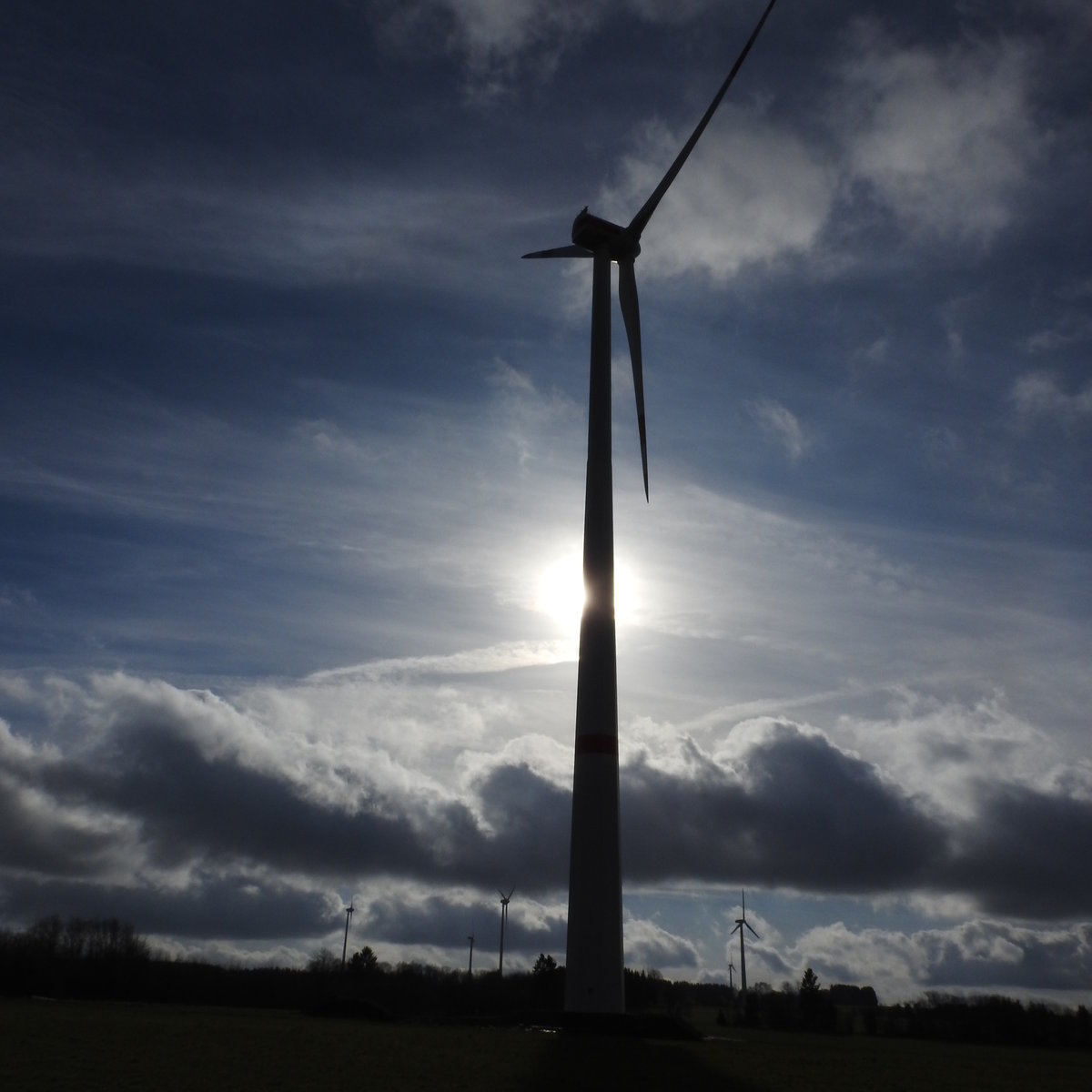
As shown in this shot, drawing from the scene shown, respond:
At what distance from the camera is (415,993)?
14300 cm

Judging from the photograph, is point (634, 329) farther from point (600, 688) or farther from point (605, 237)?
point (600, 688)

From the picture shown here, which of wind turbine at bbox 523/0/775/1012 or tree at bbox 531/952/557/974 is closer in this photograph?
wind turbine at bbox 523/0/775/1012

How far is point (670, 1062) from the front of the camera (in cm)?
3262

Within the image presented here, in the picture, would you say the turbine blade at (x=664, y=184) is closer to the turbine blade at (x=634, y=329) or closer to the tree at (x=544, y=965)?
the turbine blade at (x=634, y=329)

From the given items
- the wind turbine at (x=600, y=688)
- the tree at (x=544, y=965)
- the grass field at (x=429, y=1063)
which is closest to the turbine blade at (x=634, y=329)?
the wind turbine at (x=600, y=688)

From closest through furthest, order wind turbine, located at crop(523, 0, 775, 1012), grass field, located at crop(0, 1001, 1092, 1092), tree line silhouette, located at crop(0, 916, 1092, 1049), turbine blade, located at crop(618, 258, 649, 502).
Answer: grass field, located at crop(0, 1001, 1092, 1092) → wind turbine, located at crop(523, 0, 775, 1012) → turbine blade, located at crop(618, 258, 649, 502) → tree line silhouette, located at crop(0, 916, 1092, 1049)

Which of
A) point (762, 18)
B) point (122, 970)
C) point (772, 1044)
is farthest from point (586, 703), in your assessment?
point (122, 970)

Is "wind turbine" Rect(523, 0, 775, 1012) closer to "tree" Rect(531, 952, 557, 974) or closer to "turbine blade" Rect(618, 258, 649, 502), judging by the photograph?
"turbine blade" Rect(618, 258, 649, 502)

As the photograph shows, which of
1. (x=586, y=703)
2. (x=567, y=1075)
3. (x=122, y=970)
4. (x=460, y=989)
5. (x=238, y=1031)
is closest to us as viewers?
(x=567, y=1075)

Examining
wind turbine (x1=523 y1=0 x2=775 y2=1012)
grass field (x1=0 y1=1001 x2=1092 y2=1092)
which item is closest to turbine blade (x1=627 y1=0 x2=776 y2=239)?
wind turbine (x1=523 y1=0 x2=775 y2=1012)

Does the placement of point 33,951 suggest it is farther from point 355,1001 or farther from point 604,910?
point 604,910

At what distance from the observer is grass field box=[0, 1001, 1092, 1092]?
2550 centimetres

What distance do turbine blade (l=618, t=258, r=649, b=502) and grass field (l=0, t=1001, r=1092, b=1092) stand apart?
1168 inches

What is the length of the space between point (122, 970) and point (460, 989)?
47.8m
